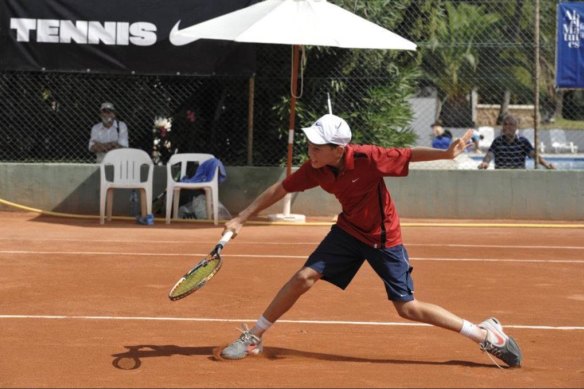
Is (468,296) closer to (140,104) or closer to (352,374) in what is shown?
(352,374)

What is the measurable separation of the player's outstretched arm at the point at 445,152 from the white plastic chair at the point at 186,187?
7.96m

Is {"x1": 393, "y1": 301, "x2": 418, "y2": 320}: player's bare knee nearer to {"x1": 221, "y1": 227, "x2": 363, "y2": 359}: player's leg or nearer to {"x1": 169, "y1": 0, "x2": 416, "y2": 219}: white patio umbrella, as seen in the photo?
{"x1": 221, "y1": 227, "x2": 363, "y2": 359}: player's leg

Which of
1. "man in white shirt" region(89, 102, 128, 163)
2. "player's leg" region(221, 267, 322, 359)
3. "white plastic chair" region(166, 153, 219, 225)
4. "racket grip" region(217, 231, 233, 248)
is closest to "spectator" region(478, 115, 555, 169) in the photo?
"white plastic chair" region(166, 153, 219, 225)

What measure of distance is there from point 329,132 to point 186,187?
26.1 ft

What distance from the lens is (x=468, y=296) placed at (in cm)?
954

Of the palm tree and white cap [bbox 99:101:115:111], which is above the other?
the palm tree

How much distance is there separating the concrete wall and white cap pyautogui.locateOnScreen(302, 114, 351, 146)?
8.75 m

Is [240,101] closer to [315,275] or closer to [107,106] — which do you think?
[107,106]

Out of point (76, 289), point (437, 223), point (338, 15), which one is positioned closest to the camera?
point (76, 289)

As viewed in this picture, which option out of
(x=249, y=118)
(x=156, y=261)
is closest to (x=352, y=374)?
(x=156, y=261)

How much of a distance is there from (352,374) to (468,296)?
128 inches

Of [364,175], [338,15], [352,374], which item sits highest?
[338,15]

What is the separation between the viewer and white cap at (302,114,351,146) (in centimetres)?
653

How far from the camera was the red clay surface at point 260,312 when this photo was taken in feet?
21.5
